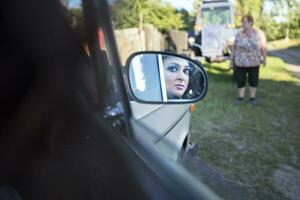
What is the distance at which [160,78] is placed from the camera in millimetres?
1949

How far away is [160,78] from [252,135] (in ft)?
13.1

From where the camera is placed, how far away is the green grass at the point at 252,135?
4.25 m

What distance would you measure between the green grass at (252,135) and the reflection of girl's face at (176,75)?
1936 mm

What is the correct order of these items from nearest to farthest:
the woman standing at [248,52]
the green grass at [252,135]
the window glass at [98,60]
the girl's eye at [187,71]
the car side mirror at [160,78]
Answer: the window glass at [98,60] → the car side mirror at [160,78] → the girl's eye at [187,71] → the green grass at [252,135] → the woman standing at [248,52]

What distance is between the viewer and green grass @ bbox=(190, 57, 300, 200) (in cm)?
425

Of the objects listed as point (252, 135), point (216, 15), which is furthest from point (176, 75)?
point (216, 15)

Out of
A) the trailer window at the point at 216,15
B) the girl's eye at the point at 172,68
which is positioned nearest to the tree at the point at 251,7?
the trailer window at the point at 216,15

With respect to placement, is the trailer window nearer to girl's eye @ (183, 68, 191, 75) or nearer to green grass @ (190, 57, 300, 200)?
green grass @ (190, 57, 300, 200)

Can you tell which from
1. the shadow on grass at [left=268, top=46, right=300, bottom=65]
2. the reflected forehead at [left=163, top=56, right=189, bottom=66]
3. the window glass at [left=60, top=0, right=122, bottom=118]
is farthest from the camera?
the shadow on grass at [left=268, top=46, right=300, bottom=65]

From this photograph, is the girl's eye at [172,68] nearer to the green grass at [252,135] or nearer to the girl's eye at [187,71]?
the girl's eye at [187,71]

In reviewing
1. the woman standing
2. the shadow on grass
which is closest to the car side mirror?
the woman standing

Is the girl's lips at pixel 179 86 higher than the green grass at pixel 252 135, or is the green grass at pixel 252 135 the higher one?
the girl's lips at pixel 179 86

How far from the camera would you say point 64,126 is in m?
1.16

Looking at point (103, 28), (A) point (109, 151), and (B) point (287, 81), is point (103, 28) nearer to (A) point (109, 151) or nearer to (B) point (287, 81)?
(A) point (109, 151)
